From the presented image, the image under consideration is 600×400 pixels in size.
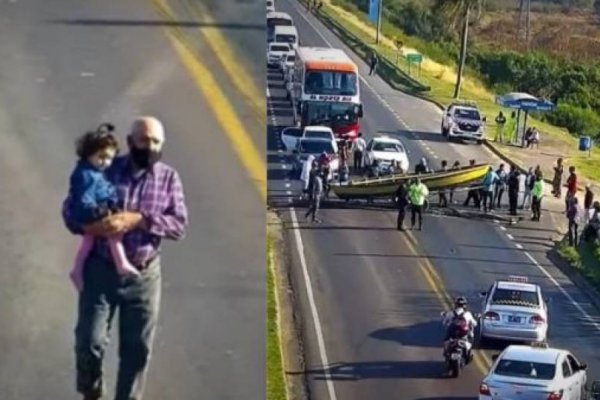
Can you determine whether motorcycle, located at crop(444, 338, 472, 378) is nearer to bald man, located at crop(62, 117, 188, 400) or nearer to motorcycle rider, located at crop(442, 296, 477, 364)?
motorcycle rider, located at crop(442, 296, 477, 364)

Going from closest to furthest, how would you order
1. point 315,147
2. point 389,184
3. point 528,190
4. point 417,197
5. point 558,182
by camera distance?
point 417,197 → point 389,184 → point 528,190 → point 558,182 → point 315,147

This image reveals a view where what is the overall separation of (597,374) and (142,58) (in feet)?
55.1

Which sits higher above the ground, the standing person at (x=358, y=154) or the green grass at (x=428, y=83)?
the standing person at (x=358, y=154)

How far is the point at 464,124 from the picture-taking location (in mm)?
44562

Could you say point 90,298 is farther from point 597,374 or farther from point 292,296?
point 292,296

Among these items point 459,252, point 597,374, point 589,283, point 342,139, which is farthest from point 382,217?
point 597,374

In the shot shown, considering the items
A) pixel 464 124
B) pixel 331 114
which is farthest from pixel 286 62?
pixel 331 114

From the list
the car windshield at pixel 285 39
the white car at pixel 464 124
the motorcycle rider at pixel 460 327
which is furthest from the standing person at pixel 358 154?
the motorcycle rider at pixel 460 327

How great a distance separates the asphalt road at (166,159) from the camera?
530cm

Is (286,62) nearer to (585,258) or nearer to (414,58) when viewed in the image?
(414,58)

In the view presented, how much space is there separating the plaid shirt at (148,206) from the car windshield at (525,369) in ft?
44.4

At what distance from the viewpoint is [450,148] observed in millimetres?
43844

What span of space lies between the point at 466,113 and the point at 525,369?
1076 inches

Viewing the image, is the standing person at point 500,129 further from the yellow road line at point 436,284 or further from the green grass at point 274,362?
the green grass at point 274,362
